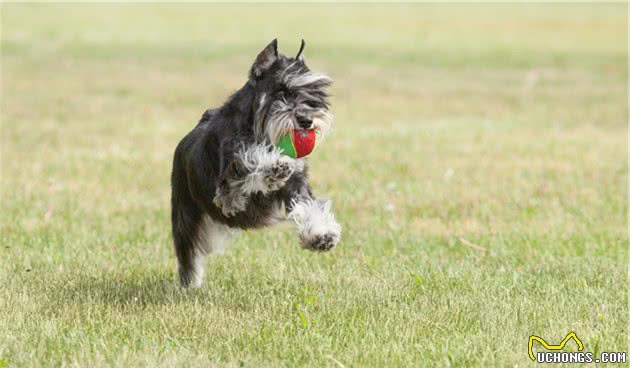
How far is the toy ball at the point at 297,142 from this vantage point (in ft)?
21.7

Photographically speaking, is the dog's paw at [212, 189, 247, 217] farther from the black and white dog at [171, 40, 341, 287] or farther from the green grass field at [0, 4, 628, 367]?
the green grass field at [0, 4, 628, 367]

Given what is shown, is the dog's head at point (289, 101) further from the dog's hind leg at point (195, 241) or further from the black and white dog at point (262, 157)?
the dog's hind leg at point (195, 241)

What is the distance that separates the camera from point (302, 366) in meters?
5.80

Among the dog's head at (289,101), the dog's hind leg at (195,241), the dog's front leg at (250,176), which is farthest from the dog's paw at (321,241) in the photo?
the dog's hind leg at (195,241)

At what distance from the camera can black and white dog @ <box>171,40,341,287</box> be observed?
655 cm

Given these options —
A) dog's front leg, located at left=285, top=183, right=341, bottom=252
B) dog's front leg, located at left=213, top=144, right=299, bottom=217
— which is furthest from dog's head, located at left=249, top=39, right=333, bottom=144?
dog's front leg, located at left=285, top=183, right=341, bottom=252

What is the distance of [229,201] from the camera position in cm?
693

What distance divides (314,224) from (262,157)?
25.2 inches

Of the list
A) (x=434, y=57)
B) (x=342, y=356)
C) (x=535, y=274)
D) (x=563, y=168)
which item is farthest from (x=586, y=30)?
(x=342, y=356)

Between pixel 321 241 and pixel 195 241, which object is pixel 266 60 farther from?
pixel 195 241

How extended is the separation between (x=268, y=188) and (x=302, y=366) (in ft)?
4.81

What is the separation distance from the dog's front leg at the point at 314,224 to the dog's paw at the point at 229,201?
359mm

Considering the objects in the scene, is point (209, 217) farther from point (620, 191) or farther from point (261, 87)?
point (620, 191)

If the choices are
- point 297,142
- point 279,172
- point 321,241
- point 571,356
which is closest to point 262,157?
point 279,172
